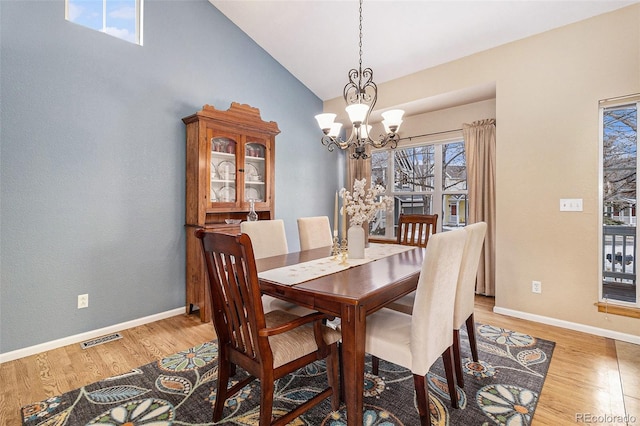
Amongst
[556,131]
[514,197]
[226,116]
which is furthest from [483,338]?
[226,116]

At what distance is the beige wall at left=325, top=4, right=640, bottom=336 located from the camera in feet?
8.51

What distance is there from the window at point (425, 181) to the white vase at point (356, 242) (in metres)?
2.42

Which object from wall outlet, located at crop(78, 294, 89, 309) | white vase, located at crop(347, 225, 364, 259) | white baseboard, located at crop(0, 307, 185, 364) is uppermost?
white vase, located at crop(347, 225, 364, 259)

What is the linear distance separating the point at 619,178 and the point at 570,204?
0.49 meters

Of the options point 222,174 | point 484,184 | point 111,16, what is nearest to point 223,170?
point 222,174

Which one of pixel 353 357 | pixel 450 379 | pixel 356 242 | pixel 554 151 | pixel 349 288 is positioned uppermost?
pixel 554 151

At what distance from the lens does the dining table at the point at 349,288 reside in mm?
1380

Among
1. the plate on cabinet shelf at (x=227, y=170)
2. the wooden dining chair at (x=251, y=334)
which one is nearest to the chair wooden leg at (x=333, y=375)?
the wooden dining chair at (x=251, y=334)

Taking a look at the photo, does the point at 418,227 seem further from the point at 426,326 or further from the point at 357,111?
the point at 426,326

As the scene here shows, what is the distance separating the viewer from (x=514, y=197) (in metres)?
3.08

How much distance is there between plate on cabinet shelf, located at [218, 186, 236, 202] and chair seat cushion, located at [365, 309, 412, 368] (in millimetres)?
2099

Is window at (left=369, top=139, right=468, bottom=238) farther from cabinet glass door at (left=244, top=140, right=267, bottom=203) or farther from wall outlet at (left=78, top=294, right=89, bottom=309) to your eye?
wall outlet at (left=78, top=294, right=89, bottom=309)

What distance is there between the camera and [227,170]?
10.8ft

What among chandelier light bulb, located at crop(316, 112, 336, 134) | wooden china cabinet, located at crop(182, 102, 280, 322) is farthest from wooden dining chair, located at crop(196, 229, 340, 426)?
wooden china cabinet, located at crop(182, 102, 280, 322)
